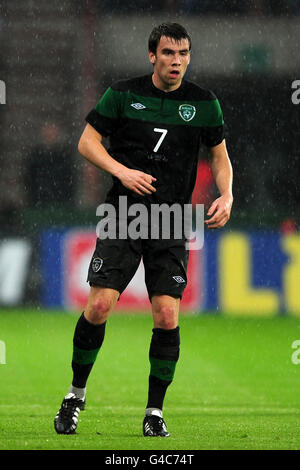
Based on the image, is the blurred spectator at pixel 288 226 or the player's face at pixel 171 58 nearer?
the player's face at pixel 171 58

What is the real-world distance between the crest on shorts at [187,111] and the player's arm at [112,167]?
0.40 m

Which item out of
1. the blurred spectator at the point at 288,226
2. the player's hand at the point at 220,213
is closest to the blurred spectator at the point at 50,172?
the blurred spectator at the point at 288,226

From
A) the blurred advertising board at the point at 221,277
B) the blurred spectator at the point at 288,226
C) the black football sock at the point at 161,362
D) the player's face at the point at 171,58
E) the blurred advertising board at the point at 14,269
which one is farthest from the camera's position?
the blurred spectator at the point at 288,226

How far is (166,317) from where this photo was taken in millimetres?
5598

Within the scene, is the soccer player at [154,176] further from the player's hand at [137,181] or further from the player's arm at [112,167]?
the player's hand at [137,181]

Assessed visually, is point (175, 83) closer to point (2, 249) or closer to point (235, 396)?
point (235, 396)

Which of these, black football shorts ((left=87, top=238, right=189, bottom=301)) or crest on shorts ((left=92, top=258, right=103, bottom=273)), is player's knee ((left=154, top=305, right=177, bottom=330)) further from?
crest on shorts ((left=92, top=258, right=103, bottom=273))

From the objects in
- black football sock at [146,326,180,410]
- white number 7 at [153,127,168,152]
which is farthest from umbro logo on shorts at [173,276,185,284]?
white number 7 at [153,127,168,152]

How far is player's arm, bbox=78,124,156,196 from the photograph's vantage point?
5414 mm

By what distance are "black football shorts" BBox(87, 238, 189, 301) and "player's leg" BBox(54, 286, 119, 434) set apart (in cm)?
7

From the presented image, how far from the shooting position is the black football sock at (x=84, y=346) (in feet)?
18.6

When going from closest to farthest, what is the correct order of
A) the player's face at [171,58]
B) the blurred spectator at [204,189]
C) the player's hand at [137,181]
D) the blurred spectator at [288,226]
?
1. the player's hand at [137,181]
2. the player's face at [171,58]
3. the blurred spectator at [288,226]
4. the blurred spectator at [204,189]
